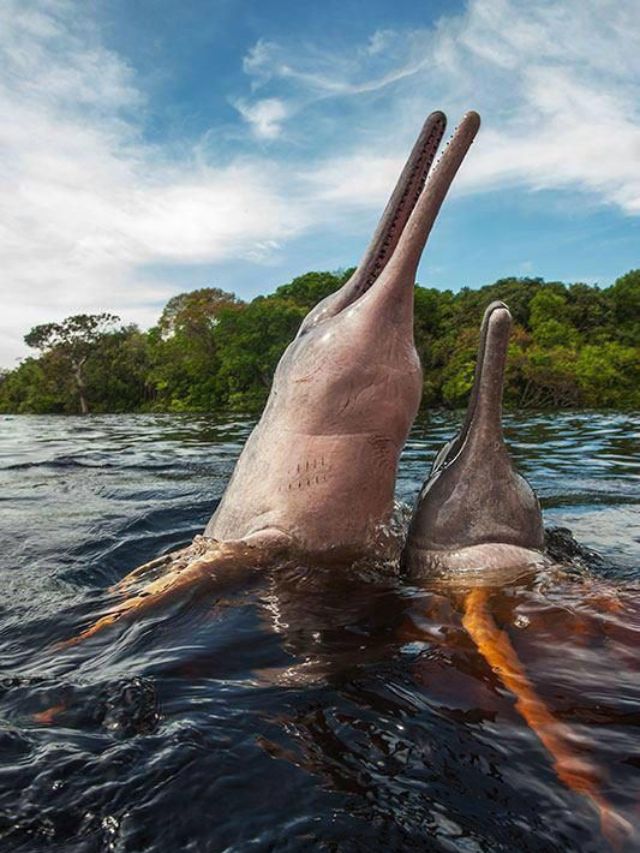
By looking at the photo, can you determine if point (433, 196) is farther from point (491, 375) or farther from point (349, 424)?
point (349, 424)

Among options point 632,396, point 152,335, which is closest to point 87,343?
point 152,335

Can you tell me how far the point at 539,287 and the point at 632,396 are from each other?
53.2ft

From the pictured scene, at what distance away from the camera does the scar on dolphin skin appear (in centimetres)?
178

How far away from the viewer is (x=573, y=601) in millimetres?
3000

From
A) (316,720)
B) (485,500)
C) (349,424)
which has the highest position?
(349,424)

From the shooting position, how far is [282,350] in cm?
4866

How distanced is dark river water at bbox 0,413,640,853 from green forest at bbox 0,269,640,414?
3347 centimetres

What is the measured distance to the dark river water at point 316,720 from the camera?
178cm

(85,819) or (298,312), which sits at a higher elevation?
(298,312)

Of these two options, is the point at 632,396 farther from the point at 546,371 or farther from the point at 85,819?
the point at 85,819

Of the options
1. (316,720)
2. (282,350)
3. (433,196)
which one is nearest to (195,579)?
(316,720)

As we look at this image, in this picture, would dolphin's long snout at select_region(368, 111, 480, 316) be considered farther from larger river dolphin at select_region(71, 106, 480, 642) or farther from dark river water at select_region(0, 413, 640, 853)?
dark river water at select_region(0, 413, 640, 853)

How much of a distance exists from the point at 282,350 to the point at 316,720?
46.9 meters

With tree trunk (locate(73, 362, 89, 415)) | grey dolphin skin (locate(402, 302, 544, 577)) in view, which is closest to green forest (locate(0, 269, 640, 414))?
tree trunk (locate(73, 362, 89, 415))
